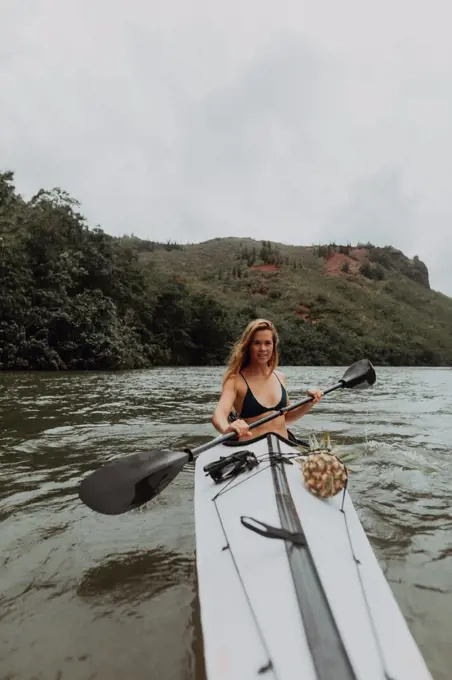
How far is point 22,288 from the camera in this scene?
1969 centimetres

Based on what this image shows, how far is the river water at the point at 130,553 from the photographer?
2.14 meters

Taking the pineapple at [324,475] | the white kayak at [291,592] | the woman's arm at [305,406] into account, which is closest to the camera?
the white kayak at [291,592]

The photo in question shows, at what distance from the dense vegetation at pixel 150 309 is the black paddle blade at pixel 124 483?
17.0 metres

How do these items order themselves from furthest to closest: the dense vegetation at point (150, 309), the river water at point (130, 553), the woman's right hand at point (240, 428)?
the dense vegetation at point (150, 309) → the woman's right hand at point (240, 428) → the river water at point (130, 553)

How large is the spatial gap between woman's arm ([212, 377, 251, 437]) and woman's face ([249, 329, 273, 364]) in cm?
29

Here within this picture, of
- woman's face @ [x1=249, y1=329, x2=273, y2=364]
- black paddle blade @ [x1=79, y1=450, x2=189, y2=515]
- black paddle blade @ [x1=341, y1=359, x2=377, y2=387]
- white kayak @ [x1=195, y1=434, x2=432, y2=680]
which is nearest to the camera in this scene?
white kayak @ [x1=195, y1=434, x2=432, y2=680]

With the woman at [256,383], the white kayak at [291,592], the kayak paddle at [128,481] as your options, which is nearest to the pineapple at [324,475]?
the white kayak at [291,592]

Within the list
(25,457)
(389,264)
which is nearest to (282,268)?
(389,264)

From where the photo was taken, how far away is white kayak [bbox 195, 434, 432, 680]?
61.9 inches

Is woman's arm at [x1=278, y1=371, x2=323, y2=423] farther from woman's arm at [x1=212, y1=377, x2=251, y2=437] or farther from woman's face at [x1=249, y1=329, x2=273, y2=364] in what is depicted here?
woman's arm at [x1=212, y1=377, x2=251, y2=437]

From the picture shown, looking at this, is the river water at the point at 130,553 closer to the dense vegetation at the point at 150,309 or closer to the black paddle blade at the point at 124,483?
the black paddle blade at the point at 124,483

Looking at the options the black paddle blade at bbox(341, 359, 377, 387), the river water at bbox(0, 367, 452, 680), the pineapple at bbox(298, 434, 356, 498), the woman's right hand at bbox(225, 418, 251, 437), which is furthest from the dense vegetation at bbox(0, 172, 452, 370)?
the pineapple at bbox(298, 434, 356, 498)

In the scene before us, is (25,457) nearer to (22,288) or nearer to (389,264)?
(22,288)

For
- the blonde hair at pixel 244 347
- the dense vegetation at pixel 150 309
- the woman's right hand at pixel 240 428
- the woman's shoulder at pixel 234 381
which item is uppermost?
the dense vegetation at pixel 150 309
